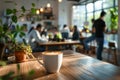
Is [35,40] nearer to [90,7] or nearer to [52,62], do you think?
[52,62]

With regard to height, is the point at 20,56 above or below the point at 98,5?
below

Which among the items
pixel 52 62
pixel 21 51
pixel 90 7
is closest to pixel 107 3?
pixel 90 7

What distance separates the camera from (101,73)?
1.44m

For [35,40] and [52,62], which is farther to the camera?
[35,40]

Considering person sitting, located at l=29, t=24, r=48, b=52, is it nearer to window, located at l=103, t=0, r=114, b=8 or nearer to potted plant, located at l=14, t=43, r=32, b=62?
potted plant, located at l=14, t=43, r=32, b=62

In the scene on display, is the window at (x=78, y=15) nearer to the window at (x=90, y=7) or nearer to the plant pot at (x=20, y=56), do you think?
the window at (x=90, y=7)

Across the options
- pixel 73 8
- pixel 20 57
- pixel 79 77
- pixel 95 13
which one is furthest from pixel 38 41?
pixel 73 8

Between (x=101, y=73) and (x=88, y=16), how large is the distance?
8.69 metres

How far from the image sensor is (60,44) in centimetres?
517

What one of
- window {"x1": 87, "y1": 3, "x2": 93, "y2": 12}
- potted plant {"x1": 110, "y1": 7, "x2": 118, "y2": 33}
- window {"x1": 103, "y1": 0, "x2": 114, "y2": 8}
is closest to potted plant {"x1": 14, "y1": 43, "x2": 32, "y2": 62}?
potted plant {"x1": 110, "y1": 7, "x2": 118, "y2": 33}

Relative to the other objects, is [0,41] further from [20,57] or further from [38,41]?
[38,41]

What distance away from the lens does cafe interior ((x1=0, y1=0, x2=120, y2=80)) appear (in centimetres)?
145

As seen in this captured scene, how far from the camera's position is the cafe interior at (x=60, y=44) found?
4.76 ft

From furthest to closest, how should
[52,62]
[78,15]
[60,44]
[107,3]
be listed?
[78,15]
[107,3]
[60,44]
[52,62]
